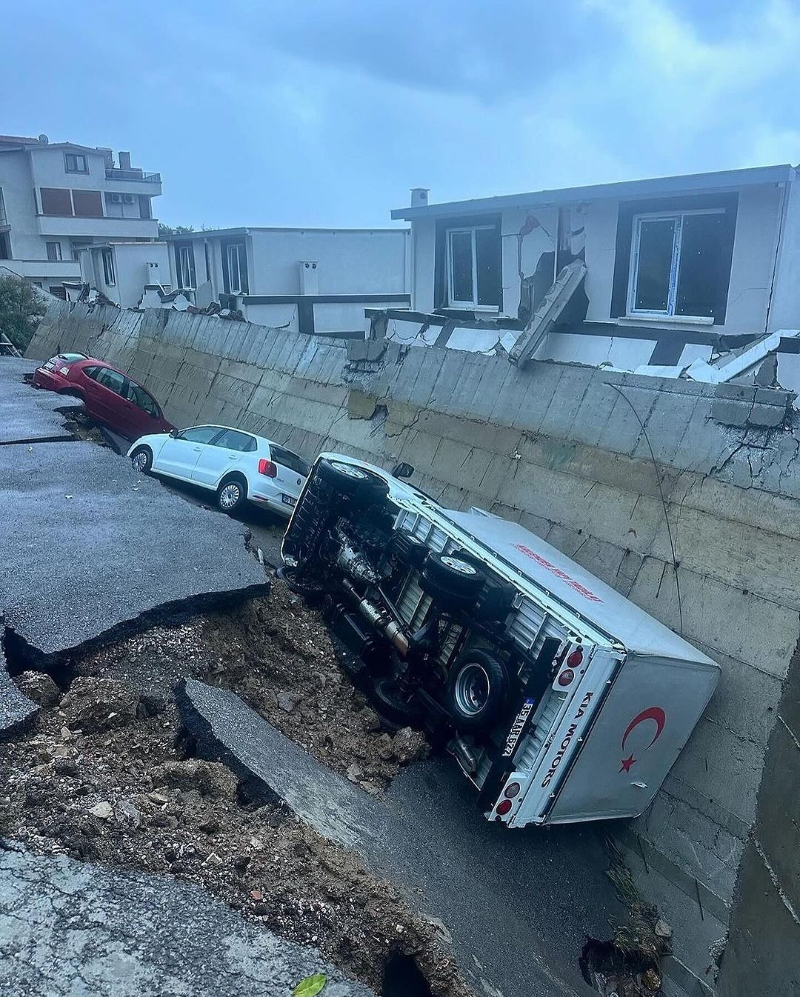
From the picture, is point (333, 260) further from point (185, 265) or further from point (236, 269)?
point (185, 265)

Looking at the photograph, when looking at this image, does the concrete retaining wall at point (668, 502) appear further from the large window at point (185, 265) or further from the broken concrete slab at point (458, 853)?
the large window at point (185, 265)

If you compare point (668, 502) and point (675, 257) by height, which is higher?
point (675, 257)

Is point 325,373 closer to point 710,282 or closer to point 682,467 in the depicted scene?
point 710,282

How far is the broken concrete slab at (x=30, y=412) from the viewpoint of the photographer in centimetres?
1342

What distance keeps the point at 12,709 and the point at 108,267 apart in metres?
33.9

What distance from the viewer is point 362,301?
89.2ft

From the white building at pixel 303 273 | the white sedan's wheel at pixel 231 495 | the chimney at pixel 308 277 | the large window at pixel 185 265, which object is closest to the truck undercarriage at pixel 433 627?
the white sedan's wheel at pixel 231 495

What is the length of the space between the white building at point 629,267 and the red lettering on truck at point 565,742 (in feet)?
21.6

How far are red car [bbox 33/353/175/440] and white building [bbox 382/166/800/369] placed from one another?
6.78 metres

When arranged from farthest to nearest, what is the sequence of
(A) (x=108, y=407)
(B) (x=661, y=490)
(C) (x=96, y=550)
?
1. (A) (x=108, y=407)
2. (B) (x=661, y=490)
3. (C) (x=96, y=550)

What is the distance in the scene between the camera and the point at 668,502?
324 inches

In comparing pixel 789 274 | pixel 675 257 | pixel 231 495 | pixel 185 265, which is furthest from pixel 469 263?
pixel 185 265

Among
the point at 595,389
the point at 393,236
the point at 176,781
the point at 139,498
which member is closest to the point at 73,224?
the point at 393,236

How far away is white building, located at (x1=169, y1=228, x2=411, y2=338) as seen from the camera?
25172 mm
